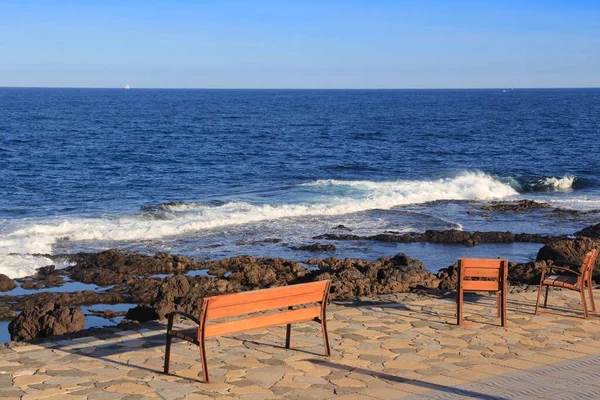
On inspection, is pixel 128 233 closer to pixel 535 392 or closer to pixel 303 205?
pixel 303 205

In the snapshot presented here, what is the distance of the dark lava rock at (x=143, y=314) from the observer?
11078 mm

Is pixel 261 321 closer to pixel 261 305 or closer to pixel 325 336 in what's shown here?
pixel 261 305

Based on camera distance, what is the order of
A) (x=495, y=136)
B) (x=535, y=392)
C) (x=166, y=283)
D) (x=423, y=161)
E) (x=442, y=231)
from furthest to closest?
(x=495, y=136), (x=423, y=161), (x=442, y=231), (x=166, y=283), (x=535, y=392)

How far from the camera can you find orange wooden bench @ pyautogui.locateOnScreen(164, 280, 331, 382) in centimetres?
787

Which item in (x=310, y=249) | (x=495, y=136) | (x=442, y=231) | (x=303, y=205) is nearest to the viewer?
(x=310, y=249)

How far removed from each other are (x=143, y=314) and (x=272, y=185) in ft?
79.4

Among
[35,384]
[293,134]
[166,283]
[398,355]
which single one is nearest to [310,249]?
[166,283]

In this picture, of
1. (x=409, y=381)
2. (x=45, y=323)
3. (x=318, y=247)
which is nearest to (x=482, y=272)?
(x=409, y=381)

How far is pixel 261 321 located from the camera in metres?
8.39

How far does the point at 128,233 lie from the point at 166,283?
9.61m

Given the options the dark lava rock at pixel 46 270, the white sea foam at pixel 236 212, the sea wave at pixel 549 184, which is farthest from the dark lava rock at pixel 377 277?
the sea wave at pixel 549 184

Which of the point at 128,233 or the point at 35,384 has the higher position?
the point at 35,384

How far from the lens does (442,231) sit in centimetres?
2259

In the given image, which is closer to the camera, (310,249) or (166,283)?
(166,283)
